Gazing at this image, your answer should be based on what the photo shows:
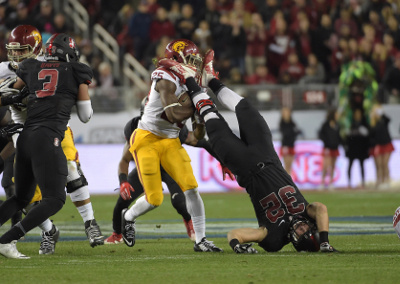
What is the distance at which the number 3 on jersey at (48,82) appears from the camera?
7418mm

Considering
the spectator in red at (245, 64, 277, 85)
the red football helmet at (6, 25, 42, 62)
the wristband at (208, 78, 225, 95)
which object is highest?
the red football helmet at (6, 25, 42, 62)

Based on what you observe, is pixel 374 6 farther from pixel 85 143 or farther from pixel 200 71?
pixel 200 71

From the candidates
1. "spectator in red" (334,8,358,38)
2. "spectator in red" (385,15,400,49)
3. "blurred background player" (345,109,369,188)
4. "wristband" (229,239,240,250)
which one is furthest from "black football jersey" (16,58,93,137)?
"spectator in red" (385,15,400,49)

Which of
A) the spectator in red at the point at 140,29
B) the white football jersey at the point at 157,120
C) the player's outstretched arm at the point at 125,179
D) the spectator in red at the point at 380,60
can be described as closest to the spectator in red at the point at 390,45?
the spectator in red at the point at 380,60

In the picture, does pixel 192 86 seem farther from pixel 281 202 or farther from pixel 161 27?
pixel 161 27

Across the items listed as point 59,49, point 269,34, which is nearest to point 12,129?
point 59,49

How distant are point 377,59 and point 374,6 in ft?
5.82

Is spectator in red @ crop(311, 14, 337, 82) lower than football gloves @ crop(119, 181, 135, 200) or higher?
higher

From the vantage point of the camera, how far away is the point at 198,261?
6.97 m

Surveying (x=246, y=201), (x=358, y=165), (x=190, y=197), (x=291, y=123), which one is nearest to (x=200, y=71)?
(x=190, y=197)

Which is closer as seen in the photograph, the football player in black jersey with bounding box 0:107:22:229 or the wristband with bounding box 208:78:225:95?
the wristband with bounding box 208:78:225:95

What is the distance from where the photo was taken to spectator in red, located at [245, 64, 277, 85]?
19.2 metres

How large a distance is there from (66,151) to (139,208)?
35.5 inches

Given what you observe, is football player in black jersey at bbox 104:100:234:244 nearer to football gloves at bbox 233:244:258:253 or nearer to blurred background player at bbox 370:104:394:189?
football gloves at bbox 233:244:258:253
